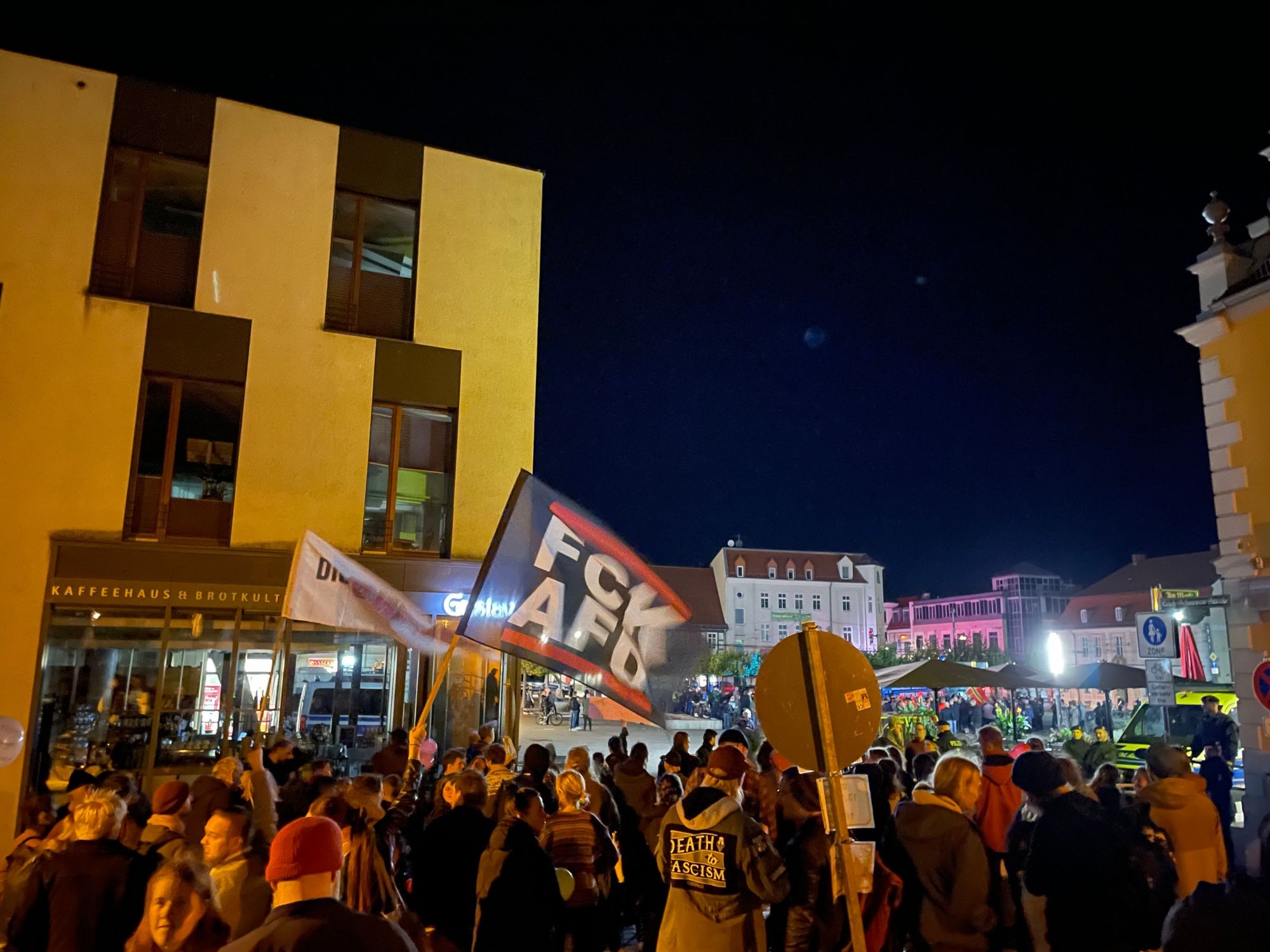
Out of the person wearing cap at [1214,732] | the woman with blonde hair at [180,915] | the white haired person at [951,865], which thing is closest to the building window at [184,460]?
the woman with blonde hair at [180,915]

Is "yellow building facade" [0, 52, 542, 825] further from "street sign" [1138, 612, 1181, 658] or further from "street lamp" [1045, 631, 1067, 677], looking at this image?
"street lamp" [1045, 631, 1067, 677]

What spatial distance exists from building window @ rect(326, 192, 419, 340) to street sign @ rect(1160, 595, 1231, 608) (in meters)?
13.4

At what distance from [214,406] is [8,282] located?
10.4 ft

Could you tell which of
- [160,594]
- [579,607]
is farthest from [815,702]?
[160,594]

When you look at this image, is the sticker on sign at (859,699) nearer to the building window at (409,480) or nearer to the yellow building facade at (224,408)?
the yellow building facade at (224,408)

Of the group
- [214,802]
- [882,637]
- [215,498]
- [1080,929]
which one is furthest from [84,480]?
[882,637]

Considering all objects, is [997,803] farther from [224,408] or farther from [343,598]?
[224,408]

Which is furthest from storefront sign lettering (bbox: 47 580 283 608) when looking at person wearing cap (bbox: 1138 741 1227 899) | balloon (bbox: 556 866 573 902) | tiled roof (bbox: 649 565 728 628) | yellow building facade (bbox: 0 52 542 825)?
tiled roof (bbox: 649 565 728 628)

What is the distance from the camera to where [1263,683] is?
408 inches

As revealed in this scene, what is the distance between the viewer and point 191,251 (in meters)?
13.8

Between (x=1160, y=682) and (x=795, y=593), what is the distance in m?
80.4

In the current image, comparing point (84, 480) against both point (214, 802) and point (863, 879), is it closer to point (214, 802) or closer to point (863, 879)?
point (214, 802)

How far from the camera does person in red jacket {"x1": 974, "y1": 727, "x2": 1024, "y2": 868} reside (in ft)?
22.4

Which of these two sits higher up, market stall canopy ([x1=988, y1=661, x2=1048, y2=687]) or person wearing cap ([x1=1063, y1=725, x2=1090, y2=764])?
market stall canopy ([x1=988, y1=661, x2=1048, y2=687])
